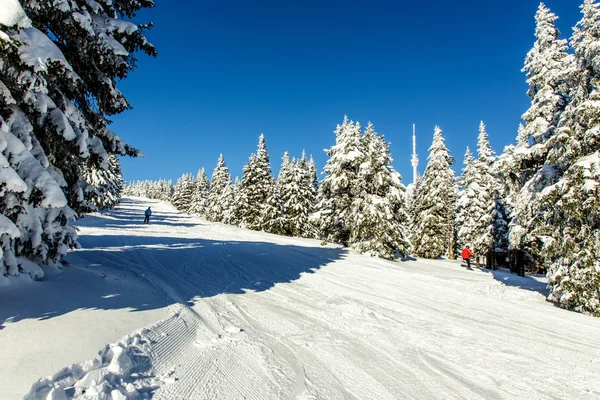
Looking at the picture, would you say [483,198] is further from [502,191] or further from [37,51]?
[37,51]

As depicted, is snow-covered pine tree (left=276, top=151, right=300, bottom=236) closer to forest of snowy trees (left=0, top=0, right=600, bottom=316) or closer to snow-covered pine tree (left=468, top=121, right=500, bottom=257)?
forest of snowy trees (left=0, top=0, right=600, bottom=316)

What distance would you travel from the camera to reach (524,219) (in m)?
13.6

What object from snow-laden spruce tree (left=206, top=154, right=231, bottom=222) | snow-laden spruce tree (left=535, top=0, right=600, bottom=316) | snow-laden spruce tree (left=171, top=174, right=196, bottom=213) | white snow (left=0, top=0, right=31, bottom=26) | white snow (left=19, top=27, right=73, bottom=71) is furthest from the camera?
snow-laden spruce tree (left=171, top=174, right=196, bottom=213)

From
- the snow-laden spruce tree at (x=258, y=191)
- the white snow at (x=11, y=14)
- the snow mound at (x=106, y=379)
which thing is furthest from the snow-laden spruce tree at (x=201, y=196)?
the snow mound at (x=106, y=379)

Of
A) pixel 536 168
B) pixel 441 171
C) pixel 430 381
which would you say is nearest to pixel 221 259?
pixel 430 381

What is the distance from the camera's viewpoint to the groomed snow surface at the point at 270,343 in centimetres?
378

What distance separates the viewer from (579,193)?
1038 cm

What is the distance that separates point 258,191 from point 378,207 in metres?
23.0

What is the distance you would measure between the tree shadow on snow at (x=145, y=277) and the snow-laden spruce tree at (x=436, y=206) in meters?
18.8

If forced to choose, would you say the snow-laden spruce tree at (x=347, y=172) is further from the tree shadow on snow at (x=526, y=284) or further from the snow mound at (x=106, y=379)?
the snow mound at (x=106, y=379)

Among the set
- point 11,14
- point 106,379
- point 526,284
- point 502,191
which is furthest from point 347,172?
point 106,379

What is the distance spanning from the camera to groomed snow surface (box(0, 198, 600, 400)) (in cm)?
378

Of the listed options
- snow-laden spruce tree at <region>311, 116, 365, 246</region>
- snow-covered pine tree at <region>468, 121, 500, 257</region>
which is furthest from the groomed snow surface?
snow-covered pine tree at <region>468, 121, 500, 257</region>

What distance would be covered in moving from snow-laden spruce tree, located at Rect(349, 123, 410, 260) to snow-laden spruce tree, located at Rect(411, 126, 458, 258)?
978cm
